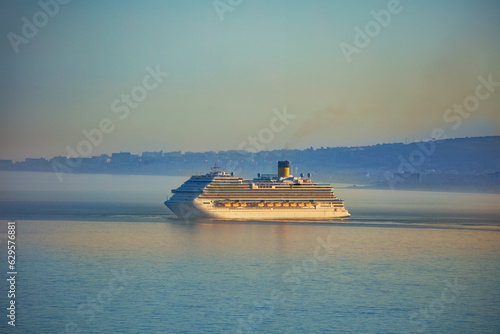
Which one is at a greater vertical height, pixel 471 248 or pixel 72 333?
Result: pixel 471 248

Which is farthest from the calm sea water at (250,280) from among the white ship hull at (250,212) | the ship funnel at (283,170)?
the ship funnel at (283,170)

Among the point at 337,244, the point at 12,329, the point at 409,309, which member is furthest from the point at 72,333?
the point at 337,244

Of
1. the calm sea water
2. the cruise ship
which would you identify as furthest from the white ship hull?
the calm sea water

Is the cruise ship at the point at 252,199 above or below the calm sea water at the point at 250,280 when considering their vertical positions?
above

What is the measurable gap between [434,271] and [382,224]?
24323 millimetres

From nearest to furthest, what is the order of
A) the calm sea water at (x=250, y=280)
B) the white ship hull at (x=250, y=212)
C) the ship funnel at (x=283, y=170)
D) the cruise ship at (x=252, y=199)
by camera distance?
the calm sea water at (x=250, y=280) → the white ship hull at (x=250, y=212) → the cruise ship at (x=252, y=199) → the ship funnel at (x=283, y=170)

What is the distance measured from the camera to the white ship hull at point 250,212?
57.0m

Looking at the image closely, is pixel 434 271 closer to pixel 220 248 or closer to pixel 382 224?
pixel 220 248

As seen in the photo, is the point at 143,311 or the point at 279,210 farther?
the point at 279,210

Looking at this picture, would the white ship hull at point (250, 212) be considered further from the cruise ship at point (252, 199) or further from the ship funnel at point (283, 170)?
the ship funnel at point (283, 170)

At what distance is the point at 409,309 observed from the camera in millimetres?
26531

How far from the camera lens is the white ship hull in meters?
57.0

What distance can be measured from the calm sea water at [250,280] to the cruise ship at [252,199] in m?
4.78

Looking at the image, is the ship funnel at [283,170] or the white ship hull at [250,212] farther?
the ship funnel at [283,170]
